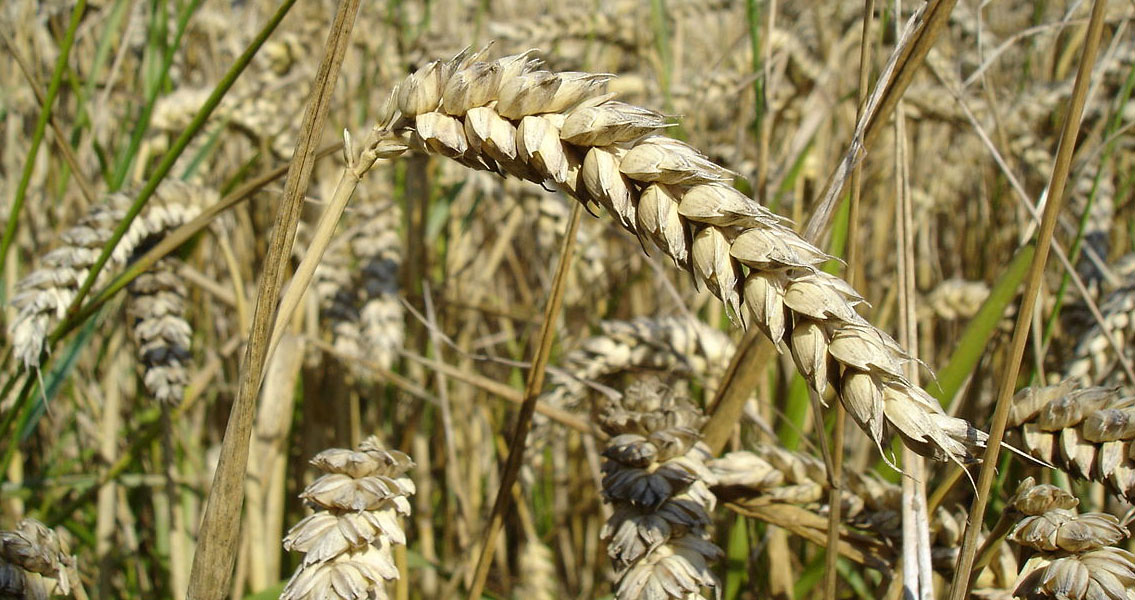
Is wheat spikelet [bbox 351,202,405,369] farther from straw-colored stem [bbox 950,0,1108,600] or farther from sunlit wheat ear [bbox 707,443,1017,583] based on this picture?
straw-colored stem [bbox 950,0,1108,600]

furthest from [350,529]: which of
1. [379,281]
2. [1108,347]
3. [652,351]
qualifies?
[1108,347]

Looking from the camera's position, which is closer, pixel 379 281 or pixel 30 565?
pixel 30 565

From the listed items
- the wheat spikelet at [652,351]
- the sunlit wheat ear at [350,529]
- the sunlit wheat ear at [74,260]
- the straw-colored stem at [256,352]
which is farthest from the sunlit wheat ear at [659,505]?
the sunlit wheat ear at [74,260]

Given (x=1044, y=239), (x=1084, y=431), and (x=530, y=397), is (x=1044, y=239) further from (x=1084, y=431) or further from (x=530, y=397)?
(x=530, y=397)

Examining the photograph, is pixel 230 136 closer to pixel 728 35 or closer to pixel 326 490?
pixel 326 490

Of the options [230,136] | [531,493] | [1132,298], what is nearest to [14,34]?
[230,136]

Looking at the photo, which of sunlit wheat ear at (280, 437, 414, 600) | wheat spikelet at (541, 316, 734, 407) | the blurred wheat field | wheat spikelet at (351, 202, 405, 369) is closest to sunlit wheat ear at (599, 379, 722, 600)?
the blurred wheat field
